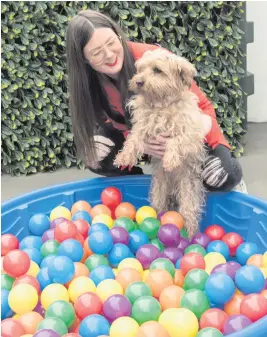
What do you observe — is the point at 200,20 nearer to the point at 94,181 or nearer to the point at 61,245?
A: the point at 94,181

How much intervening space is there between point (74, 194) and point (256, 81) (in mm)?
2971

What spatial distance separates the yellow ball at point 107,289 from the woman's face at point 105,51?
99cm

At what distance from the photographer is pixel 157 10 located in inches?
156

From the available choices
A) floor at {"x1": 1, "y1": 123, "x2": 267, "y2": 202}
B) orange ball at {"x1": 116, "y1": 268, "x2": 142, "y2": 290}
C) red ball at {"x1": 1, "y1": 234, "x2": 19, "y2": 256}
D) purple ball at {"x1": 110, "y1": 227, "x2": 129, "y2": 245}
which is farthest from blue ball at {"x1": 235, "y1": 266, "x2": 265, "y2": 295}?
floor at {"x1": 1, "y1": 123, "x2": 267, "y2": 202}

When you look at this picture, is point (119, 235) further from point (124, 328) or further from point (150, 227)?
point (124, 328)

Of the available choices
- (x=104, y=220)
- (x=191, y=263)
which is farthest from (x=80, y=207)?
(x=191, y=263)

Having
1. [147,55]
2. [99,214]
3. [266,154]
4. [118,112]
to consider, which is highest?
[147,55]

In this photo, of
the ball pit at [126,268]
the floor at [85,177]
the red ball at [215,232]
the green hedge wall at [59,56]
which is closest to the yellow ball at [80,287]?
the ball pit at [126,268]

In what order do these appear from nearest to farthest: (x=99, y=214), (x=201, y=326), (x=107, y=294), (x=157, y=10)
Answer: (x=201, y=326)
(x=107, y=294)
(x=99, y=214)
(x=157, y=10)

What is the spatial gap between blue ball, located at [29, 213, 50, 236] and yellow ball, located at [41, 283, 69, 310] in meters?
0.63

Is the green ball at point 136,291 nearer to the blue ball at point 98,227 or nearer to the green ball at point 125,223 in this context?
the blue ball at point 98,227

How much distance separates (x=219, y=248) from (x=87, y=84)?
1.02m

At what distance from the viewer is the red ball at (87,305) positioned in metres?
1.88

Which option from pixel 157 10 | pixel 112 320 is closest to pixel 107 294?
pixel 112 320
